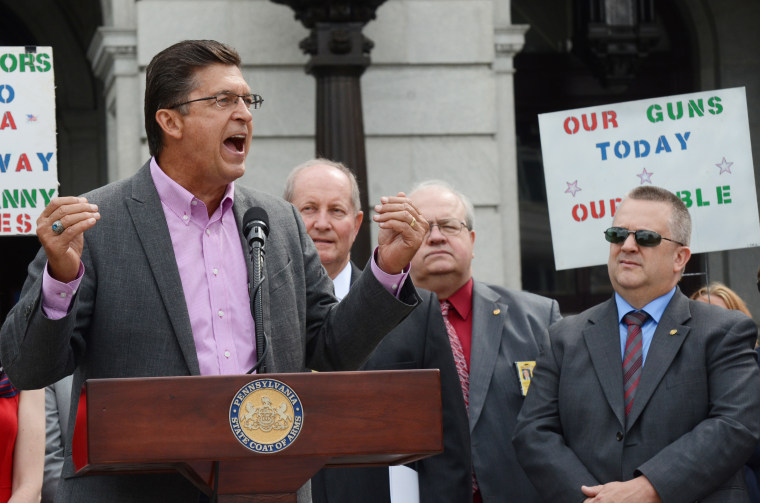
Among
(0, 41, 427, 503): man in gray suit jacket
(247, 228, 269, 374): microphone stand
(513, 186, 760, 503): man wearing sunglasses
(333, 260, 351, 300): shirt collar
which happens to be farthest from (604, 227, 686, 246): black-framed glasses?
(247, 228, 269, 374): microphone stand

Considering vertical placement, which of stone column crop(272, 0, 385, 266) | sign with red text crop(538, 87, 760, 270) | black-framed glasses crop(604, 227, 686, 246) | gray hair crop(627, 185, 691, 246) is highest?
stone column crop(272, 0, 385, 266)

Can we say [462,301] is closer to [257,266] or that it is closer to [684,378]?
[684,378]

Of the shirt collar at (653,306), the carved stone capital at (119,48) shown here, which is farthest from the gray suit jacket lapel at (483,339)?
the carved stone capital at (119,48)

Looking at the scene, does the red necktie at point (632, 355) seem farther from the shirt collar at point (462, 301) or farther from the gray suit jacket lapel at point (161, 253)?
the gray suit jacket lapel at point (161, 253)

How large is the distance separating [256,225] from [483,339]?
2.04 meters

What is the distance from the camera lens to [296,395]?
2662mm

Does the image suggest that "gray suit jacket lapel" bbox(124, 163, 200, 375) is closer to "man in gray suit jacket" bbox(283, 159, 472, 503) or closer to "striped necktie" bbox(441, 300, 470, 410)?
"man in gray suit jacket" bbox(283, 159, 472, 503)

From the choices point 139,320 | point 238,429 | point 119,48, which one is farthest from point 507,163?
point 238,429

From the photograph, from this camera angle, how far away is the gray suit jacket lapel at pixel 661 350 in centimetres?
431

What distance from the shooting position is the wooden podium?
260 centimetres

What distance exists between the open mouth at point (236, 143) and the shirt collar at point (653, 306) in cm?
185

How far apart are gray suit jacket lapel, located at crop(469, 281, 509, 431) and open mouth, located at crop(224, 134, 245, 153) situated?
1917 mm

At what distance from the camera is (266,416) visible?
8.68ft

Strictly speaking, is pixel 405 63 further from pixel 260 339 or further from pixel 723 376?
pixel 260 339
